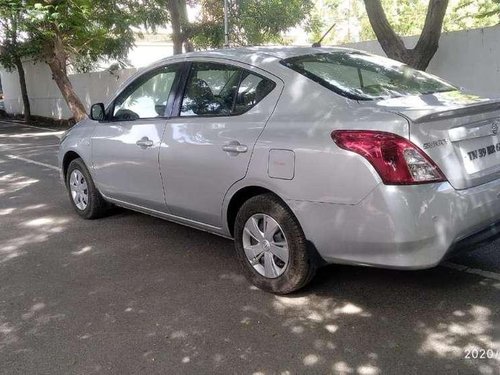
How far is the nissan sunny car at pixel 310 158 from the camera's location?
3018 mm

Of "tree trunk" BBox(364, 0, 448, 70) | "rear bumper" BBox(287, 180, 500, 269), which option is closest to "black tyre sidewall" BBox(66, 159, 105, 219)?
"rear bumper" BBox(287, 180, 500, 269)

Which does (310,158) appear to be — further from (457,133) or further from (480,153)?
(480,153)

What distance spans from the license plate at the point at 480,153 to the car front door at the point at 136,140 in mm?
2322

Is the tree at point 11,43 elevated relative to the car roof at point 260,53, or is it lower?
elevated

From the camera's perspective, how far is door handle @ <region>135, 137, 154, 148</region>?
449cm

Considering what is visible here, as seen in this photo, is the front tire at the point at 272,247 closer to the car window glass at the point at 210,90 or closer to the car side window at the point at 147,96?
the car window glass at the point at 210,90

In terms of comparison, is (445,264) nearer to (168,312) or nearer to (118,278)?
(168,312)

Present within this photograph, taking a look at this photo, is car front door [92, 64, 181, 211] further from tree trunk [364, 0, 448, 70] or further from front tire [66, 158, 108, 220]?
tree trunk [364, 0, 448, 70]

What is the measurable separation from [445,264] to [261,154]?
1710 millimetres

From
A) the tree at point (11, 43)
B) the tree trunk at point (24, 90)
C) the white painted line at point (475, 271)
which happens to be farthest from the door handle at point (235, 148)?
the tree trunk at point (24, 90)

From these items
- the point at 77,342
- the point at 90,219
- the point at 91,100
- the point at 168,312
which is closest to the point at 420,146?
the point at 168,312

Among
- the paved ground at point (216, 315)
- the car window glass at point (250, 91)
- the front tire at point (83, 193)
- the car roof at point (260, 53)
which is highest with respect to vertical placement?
the car roof at point (260, 53)

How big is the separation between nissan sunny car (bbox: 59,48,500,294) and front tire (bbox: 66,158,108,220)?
854 mm

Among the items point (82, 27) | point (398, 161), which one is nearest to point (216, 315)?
point (398, 161)
